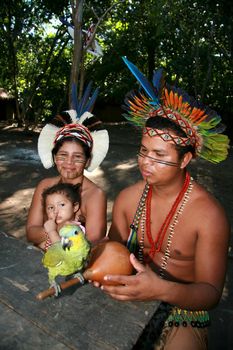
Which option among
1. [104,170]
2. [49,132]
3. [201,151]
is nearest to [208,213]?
[201,151]

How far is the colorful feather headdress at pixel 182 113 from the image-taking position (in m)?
2.11

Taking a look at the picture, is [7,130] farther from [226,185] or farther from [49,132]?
[49,132]

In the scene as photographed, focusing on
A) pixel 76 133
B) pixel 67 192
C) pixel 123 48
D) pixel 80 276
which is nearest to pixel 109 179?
pixel 76 133

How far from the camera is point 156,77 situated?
7.30ft

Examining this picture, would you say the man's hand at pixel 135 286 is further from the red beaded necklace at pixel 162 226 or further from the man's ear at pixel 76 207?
the man's ear at pixel 76 207

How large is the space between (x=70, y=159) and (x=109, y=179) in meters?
5.38

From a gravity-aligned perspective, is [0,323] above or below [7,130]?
above

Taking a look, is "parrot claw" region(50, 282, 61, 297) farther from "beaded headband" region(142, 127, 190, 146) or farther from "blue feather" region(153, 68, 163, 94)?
"blue feather" region(153, 68, 163, 94)

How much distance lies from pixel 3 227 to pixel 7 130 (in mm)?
11216

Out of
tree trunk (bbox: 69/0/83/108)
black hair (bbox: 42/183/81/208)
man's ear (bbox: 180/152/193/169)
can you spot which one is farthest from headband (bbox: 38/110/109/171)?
tree trunk (bbox: 69/0/83/108)

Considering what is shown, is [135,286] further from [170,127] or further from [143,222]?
[170,127]

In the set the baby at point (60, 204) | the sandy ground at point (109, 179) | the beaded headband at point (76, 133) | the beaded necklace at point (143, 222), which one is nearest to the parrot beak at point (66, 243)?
the beaded necklace at point (143, 222)

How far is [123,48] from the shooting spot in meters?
17.3

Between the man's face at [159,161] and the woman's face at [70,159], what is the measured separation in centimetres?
86
